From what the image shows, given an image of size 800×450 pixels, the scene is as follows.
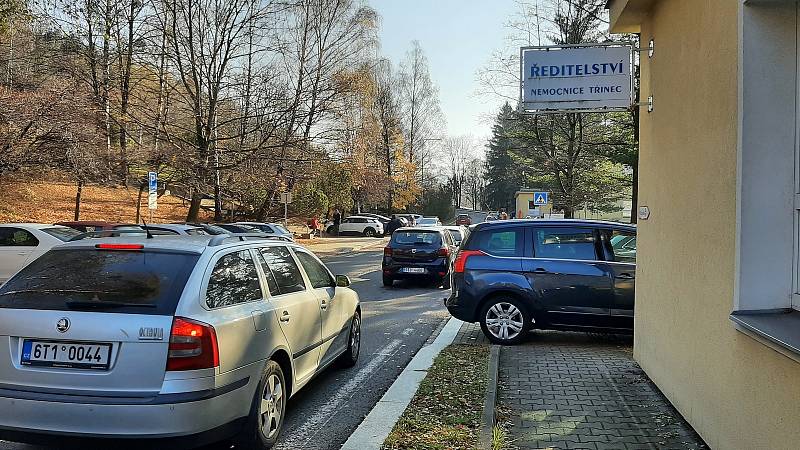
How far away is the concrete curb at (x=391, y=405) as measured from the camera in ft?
15.1

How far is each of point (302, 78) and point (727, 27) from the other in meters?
29.5

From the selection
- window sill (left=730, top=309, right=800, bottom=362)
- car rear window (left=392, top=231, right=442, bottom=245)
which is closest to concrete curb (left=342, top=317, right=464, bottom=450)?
window sill (left=730, top=309, right=800, bottom=362)

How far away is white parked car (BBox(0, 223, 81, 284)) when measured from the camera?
12836mm

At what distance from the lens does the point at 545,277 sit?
833 centimetres

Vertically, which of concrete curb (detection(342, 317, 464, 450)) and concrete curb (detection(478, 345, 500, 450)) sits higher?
concrete curb (detection(478, 345, 500, 450))

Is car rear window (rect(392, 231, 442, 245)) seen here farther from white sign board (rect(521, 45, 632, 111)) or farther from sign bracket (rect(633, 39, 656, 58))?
sign bracket (rect(633, 39, 656, 58))

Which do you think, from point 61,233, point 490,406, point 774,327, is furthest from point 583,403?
point 61,233

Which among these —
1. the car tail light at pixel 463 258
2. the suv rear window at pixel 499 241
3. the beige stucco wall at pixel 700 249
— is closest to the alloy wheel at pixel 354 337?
the car tail light at pixel 463 258

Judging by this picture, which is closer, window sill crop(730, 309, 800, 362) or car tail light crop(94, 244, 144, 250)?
window sill crop(730, 309, 800, 362)

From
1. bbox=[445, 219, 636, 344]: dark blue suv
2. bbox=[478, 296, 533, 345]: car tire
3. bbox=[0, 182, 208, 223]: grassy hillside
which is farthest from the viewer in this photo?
bbox=[0, 182, 208, 223]: grassy hillside

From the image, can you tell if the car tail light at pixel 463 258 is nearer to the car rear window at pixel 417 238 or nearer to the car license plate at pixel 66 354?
the car license plate at pixel 66 354

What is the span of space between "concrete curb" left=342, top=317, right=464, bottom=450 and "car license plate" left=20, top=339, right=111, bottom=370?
1.74 metres

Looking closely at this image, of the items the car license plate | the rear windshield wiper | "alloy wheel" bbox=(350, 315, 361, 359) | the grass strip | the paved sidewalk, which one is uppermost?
the rear windshield wiper

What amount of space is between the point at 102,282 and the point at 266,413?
1.44 meters
